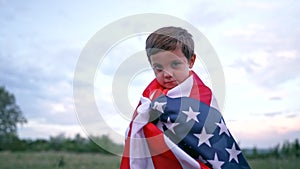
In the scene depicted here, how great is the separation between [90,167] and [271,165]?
3.49 meters

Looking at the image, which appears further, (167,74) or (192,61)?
(192,61)

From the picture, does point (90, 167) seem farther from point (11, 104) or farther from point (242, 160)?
point (11, 104)

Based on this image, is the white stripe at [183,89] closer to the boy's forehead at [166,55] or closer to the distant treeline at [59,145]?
the boy's forehead at [166,55]

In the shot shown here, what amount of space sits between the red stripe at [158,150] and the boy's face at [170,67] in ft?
1.38

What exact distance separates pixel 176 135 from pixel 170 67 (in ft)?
1.89

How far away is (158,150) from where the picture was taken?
11.5 feet

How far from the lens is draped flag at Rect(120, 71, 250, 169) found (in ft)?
11.5

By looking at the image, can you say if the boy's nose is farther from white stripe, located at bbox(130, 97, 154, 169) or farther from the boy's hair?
white stripe, located at bbox(130, 97, 154, 169)

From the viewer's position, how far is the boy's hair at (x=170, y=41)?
11.9ft

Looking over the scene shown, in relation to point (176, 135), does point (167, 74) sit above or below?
above

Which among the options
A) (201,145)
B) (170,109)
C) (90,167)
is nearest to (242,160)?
(201,145)

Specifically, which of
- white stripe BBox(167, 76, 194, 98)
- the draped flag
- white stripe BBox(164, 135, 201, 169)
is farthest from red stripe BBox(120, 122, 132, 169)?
white stripe BBox(167, 76, 194, 98)

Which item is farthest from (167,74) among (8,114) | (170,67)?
(8,114)

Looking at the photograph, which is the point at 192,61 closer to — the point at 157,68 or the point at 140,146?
the point at 157,68
